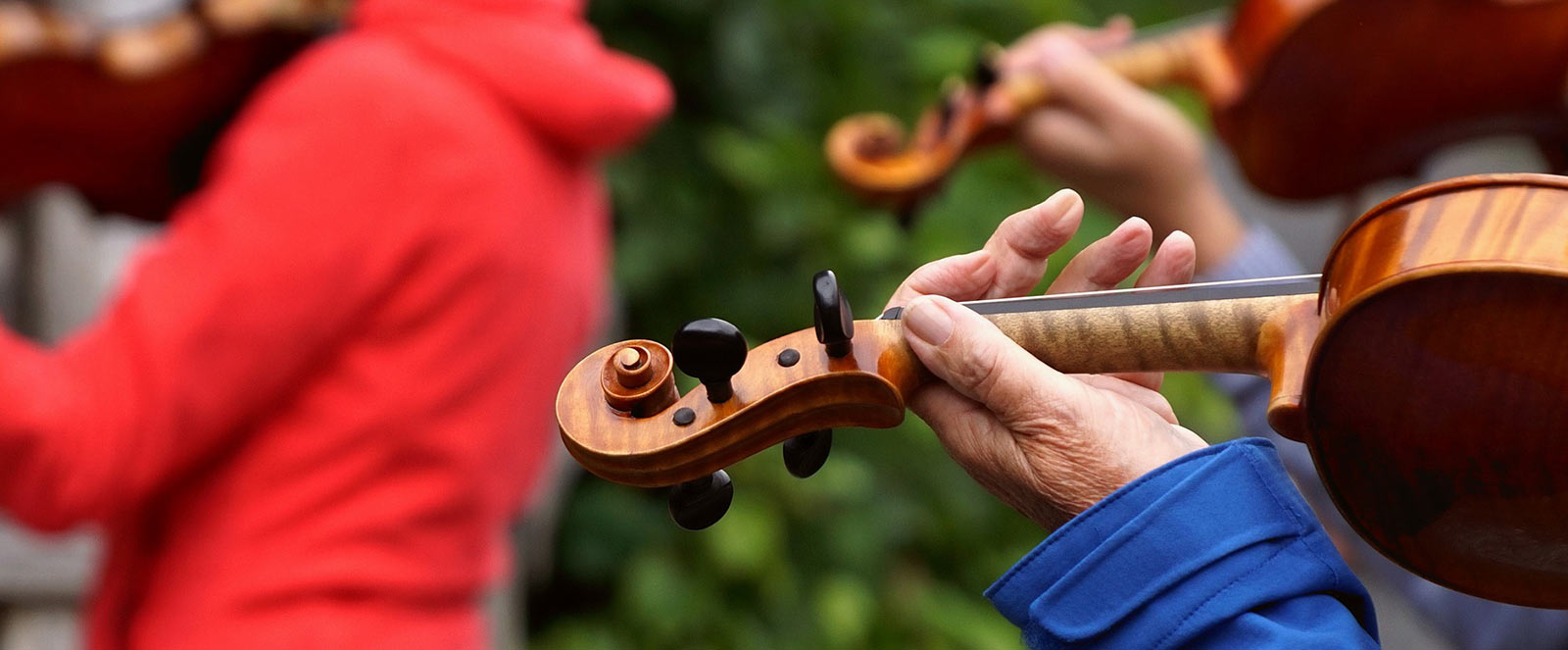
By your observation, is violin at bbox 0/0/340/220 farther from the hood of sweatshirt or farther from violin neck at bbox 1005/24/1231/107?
violin neck at bbox 1005/24/1231/107

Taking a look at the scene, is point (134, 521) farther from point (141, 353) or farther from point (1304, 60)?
point (1304, 60)

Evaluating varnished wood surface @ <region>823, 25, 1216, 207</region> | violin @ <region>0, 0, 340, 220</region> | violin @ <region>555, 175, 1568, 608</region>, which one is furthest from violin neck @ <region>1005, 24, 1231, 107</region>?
violin @ <region>555, 175, 1568, 608</region>

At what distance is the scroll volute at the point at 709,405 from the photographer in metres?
0.63

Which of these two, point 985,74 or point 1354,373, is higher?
point 1354,373

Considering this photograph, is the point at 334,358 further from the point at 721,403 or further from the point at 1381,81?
the point at 1381,81

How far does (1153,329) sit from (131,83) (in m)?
1.01

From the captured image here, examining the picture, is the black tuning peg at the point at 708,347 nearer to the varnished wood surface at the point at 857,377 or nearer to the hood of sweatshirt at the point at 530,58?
the varnished wood surface at the point at 857,377

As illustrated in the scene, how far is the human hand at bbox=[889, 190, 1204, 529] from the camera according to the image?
Result: 1.99ft

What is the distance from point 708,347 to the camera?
601 millimetres

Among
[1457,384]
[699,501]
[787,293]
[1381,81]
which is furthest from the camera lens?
[787,293]

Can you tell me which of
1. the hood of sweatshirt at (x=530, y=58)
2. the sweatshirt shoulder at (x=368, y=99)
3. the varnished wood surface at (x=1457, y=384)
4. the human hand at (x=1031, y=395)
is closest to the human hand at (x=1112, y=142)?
the hood of sweatshirt at (x=530, y=58)

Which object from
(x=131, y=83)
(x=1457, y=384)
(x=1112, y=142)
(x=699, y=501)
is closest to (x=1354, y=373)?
(x=1457, y=384)

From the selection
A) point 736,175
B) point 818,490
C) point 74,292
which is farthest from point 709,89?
point 74,292

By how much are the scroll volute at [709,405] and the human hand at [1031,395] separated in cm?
2
